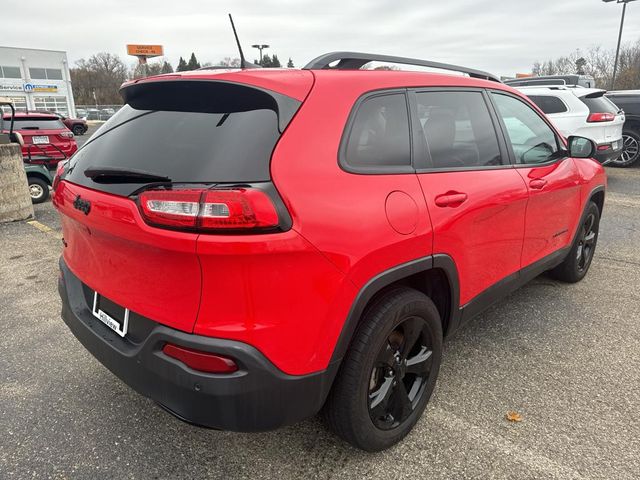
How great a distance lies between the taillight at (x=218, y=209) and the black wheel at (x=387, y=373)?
692 millimetres

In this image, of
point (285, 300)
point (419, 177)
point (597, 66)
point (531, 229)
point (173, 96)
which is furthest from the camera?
point (597, 66)

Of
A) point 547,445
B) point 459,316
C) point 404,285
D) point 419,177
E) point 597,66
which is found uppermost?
point 597,66

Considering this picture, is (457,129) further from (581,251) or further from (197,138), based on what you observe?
(581,251)

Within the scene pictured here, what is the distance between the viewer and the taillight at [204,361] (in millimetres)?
1614

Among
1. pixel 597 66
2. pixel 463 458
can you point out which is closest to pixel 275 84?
pixel 463 458

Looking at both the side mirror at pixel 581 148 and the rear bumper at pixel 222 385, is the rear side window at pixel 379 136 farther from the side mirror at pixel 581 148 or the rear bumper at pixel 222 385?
the side mirror at pixel 581 148

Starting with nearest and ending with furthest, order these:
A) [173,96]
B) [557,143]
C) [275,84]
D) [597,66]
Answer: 1. [275,84]
2. [173,96]
3. [557,143]
4. [597,66]

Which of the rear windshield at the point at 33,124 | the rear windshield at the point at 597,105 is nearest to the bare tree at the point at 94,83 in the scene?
the rear windshield at the point at 33,124

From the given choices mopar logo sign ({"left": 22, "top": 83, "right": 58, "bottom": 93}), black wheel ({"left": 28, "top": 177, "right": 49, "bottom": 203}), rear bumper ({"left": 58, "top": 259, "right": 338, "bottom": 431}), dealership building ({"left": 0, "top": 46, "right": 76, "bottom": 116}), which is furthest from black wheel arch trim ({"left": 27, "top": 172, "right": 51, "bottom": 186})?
mopar logo sign ({"left": 22, "top": 83, "right": 58, "bottom": 93})

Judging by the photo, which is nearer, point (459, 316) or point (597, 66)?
point (459, 316)

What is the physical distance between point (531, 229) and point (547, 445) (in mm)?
1361

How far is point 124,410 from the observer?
251 cm

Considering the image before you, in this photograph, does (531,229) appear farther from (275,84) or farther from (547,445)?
(275,84)

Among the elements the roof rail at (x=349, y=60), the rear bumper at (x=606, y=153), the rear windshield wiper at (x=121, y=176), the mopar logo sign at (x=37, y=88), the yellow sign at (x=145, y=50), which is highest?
the yellow sign at (x=145, y=50)
